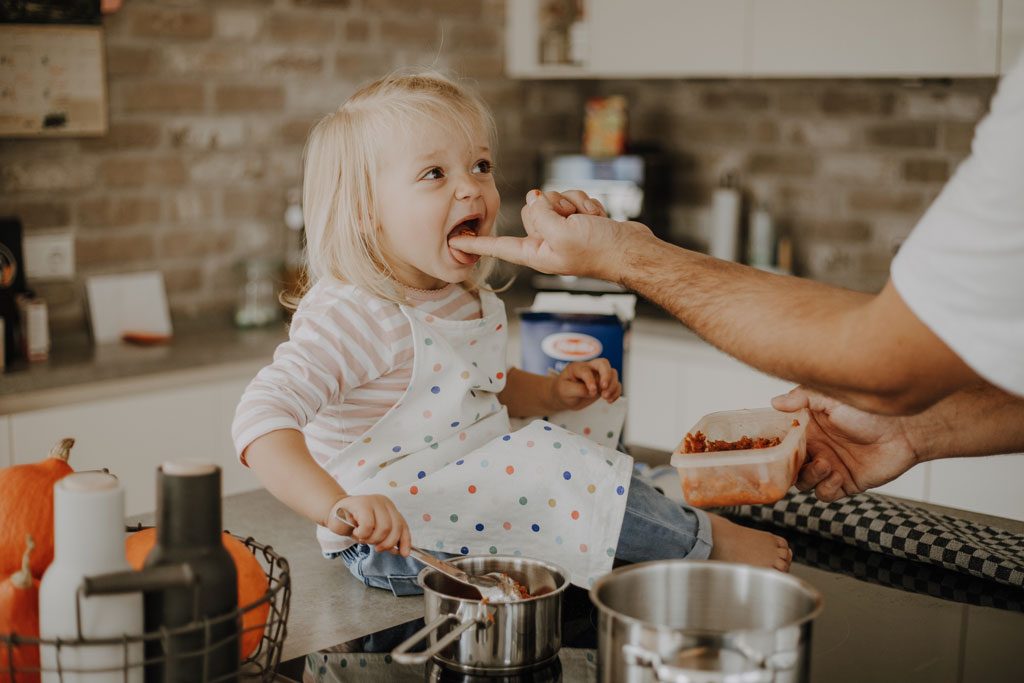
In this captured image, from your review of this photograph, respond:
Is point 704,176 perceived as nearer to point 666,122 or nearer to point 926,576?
point 666,122

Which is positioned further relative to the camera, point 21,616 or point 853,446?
point 853,446

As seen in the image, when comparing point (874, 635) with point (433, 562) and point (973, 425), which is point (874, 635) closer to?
point (973, 425)

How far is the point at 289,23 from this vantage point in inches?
124

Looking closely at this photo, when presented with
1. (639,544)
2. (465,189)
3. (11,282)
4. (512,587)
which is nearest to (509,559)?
(512,587)

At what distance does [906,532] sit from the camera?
1273 mm

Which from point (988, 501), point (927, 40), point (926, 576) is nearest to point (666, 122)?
point (927, 40)

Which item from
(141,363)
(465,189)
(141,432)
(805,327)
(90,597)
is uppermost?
(465,189)

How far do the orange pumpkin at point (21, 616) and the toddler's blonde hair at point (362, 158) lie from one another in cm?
69

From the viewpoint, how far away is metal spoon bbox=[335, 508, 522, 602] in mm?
1005

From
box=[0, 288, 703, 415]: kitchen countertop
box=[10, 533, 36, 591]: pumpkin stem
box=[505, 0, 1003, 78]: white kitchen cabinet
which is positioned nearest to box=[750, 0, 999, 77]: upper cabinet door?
box=[505, 0, 1003, 78]: white kitchen cabinet

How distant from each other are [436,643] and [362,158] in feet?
2.63

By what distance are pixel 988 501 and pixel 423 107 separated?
1691 mm

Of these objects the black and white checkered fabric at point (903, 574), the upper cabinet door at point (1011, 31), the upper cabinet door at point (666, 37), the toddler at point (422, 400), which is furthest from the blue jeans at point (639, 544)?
the upper cabinet door at point (666, 37)

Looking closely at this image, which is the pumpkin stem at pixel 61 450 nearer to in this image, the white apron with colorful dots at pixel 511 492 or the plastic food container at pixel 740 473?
the white apron with colorful dots at pixel 511 492
